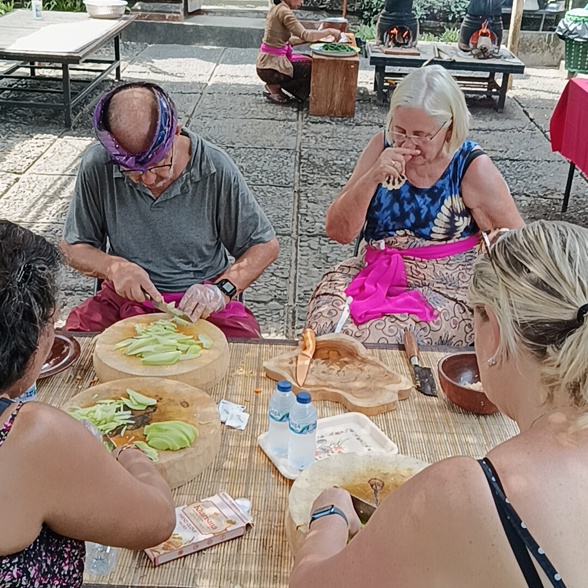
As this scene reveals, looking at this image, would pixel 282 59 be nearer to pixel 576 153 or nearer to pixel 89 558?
pixel 576 153

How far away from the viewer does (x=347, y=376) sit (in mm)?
2494

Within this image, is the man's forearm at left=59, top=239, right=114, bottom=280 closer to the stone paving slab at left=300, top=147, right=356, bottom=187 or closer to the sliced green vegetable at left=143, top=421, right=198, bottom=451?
the sliced green vegetable at left=143, top=421, right=198, bottom=451

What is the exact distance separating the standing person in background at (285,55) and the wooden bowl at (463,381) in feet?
22.9

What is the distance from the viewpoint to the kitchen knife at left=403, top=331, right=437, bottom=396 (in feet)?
8.03

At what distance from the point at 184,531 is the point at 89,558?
0.22m

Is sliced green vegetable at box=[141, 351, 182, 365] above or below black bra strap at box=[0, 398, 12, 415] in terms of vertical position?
below

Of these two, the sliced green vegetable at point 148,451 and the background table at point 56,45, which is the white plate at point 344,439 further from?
the background table at point 56,45

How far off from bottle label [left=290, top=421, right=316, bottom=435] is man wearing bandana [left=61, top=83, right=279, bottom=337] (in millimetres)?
917

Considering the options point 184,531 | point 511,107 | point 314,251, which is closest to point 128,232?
point 184,531

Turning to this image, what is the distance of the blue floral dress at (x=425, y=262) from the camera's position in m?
3.19

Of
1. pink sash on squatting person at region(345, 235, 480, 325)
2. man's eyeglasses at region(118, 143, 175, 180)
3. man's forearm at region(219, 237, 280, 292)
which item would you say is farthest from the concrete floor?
man's eyeglasses at region(118, 143, 175, 180)

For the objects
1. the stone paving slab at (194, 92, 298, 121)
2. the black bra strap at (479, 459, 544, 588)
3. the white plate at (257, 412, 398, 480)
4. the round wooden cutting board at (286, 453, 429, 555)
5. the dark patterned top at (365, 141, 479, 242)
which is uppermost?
the black bra strap at (479, 459, 544, 588)

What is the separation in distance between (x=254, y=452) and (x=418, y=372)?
0.66 meters

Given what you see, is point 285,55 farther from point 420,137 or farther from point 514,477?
point 514,477
